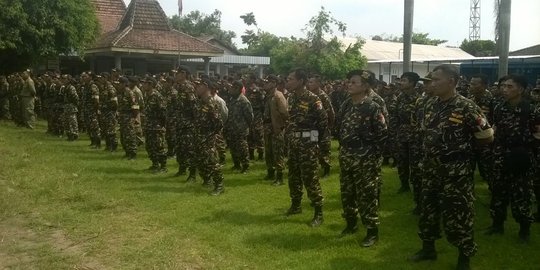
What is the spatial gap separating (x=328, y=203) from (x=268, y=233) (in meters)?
1.99

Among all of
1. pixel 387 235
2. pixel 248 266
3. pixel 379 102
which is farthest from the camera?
pixel 387 235

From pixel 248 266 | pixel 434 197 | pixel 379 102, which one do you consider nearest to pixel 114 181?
pixel 248 266

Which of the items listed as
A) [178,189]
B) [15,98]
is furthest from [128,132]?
[15,98]

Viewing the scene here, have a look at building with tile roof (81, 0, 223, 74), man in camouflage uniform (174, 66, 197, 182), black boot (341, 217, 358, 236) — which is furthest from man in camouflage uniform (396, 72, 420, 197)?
building with tile roof (81, 0, 223, 74)

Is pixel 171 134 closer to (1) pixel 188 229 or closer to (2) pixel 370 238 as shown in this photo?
(1) pixel 188 229

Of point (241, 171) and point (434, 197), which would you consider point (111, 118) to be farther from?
point (434, 197)

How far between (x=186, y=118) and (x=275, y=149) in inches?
74.5

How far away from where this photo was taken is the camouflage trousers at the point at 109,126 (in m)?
13.1

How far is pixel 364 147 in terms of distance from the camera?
→ 19.8 ft

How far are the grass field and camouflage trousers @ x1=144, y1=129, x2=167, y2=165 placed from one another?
49cm

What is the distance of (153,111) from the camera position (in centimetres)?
1064

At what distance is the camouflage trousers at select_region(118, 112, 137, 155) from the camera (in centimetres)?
1191

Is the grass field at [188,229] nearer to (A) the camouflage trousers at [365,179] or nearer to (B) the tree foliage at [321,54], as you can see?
(A) the camouflage trousers at [365,179]

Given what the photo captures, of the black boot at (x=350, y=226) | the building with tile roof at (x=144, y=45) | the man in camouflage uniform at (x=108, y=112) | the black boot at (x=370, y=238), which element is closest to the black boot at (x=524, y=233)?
the black boot at (x=370, y=238)
